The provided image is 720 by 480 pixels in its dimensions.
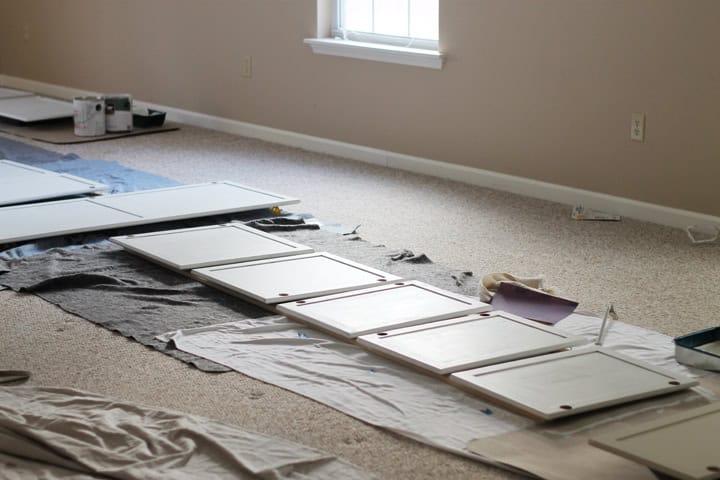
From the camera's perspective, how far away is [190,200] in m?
4.35

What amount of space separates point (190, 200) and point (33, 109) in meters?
2.64

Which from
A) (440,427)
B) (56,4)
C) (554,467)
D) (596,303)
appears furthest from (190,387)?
(56,4)

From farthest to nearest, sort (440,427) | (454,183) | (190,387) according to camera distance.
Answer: (454,183) → (190,387) → (440,427)

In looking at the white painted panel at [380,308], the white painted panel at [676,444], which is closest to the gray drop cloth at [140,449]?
the white painted panel at [676,444]

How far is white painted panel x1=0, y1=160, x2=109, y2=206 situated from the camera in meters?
4.35

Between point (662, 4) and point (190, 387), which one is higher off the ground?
point (662, 4)

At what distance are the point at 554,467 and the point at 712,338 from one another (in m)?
0.91

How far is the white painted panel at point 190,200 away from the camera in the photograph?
4.18 m

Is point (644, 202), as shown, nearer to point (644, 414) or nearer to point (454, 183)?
point (454, 183)

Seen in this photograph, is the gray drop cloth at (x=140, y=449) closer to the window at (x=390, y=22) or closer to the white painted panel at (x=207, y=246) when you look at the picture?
the white painted panel at (x=207, y=246)

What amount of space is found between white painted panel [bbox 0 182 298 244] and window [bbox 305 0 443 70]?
3.76 feet

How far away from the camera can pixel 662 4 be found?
13.5ft

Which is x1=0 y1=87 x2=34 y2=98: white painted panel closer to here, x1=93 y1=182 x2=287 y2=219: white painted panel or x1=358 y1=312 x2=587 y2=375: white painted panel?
x1=93 y1=182 x2=287 y2=219: white painted panel

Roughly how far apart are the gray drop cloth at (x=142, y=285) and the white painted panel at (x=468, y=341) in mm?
427
